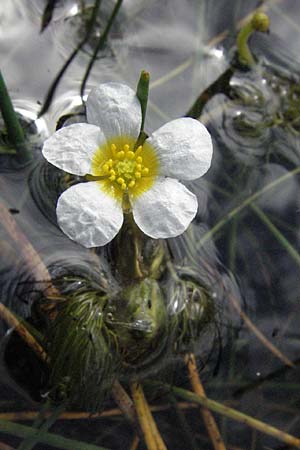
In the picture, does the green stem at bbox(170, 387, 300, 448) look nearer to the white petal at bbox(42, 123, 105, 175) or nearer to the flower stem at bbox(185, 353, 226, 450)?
the flower stem at bbox(185, 353, 226, 450)

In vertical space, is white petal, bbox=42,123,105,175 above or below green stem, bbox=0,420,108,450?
above

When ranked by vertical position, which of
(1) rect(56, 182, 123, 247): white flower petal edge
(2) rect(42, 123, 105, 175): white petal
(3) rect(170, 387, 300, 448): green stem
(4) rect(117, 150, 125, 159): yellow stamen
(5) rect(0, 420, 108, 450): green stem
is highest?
(2) rect(42, 123, 105, 175): white petal

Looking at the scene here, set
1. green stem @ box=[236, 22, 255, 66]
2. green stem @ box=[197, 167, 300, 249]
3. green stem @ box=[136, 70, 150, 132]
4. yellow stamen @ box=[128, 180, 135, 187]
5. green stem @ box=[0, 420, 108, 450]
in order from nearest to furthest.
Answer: green stem @ box=[136, 70, 150, 132] → yellow stamen @ box=[128, 180, 135, 187] → green stem @ box=[0, 420, 108, 450] → green stem @ box=[197, 167, 300, 249] → green stem @ box=[236, 22, 255, 66]

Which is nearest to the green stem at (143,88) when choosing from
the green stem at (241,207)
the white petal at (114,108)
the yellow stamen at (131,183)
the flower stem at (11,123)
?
the white petal at (114,108)

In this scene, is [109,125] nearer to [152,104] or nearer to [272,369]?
[152,104]

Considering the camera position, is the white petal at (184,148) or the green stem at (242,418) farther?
the green stem at (242,418)

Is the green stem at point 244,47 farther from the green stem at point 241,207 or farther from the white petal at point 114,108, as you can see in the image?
the white petal at point 114,108

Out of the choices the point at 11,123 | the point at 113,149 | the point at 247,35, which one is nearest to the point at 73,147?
the point at 113,149

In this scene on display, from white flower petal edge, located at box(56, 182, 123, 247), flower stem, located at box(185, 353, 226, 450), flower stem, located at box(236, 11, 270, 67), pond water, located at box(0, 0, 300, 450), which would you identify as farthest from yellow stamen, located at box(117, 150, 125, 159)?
flower stem, located at box(236, 11, 270, 67)
